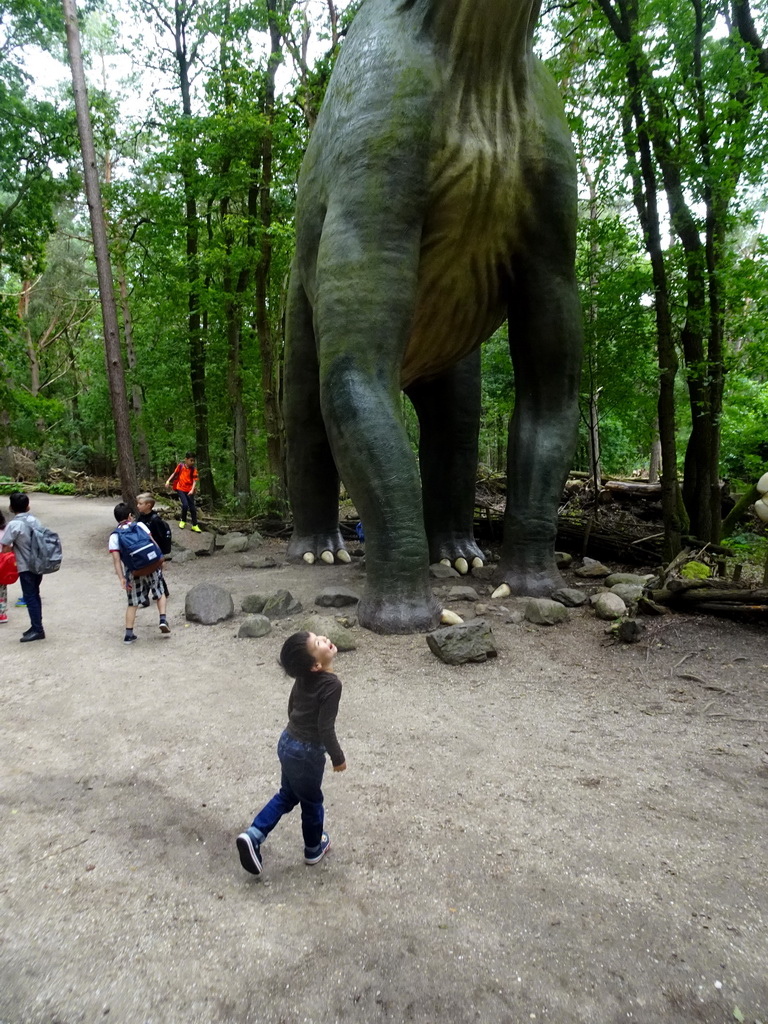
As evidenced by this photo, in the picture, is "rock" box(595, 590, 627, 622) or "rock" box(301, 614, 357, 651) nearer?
"rock" box(301, 614, 357, 651)

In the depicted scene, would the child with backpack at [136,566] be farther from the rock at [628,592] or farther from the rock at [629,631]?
the rock at [628,592]

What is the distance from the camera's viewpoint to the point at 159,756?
2.92 m

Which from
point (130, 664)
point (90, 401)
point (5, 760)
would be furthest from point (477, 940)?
point (90, 401)

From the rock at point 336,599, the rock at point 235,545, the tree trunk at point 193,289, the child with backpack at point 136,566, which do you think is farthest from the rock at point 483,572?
the tree trunk at point 193,289

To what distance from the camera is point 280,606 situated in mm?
5227

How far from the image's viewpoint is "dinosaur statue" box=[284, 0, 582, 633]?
4.50 meters

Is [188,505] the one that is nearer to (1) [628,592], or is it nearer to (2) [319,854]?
(1) [628,592]

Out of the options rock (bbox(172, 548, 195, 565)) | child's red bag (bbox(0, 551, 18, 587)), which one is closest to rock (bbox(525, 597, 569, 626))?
child's red bag (bbox(0, 551, 18, 587))

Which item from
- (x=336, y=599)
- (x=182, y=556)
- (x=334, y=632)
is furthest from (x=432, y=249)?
(x=182, y=556)

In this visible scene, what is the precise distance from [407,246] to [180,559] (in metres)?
5.43

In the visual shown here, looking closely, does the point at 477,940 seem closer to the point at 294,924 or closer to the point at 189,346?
the point at 294,924

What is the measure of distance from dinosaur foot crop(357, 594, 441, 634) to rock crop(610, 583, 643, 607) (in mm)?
1568

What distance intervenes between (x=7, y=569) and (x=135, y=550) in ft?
4.22

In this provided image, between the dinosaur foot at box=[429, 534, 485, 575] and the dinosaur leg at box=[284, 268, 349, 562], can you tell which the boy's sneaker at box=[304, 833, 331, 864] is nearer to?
A: the dinosaur foot at box=[429, 534, 485, 575]
